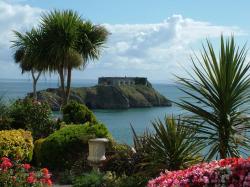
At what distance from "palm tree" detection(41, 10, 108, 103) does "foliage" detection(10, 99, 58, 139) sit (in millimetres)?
4851

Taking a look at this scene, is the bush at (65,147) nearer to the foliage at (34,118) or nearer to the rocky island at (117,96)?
the foliage at (34,118)

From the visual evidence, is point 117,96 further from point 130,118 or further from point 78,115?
point 78,115

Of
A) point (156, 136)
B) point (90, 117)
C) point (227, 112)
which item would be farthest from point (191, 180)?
point (90, 117)

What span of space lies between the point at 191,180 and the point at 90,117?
1174 cm

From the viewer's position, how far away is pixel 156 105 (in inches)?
2571

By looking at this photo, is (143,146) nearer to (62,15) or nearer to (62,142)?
(62,142)

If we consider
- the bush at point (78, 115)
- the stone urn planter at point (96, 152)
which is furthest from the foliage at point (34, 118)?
the stone urn planter at point (96, 152)

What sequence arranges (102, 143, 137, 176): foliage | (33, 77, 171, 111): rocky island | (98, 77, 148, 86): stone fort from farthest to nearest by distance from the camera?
(33, 77, 171, 111): rocky island → (98, 77, 148, 86): stone fort → (102, 143, 137, 176): foliage

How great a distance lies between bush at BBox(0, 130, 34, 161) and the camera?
12773mm

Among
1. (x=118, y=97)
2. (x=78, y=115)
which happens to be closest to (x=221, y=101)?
(x=78, y=115)

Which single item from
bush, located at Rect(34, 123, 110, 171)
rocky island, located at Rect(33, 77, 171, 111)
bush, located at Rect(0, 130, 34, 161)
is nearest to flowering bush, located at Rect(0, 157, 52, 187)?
bush, located at Rect(0, 130, 34, 161)

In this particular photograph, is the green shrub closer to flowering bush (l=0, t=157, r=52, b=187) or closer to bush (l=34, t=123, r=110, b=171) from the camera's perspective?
flowering bush (l=0, t=157, r=52, b=187)

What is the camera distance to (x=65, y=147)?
1406 centimetres

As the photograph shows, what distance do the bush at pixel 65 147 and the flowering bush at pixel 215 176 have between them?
742 cm
